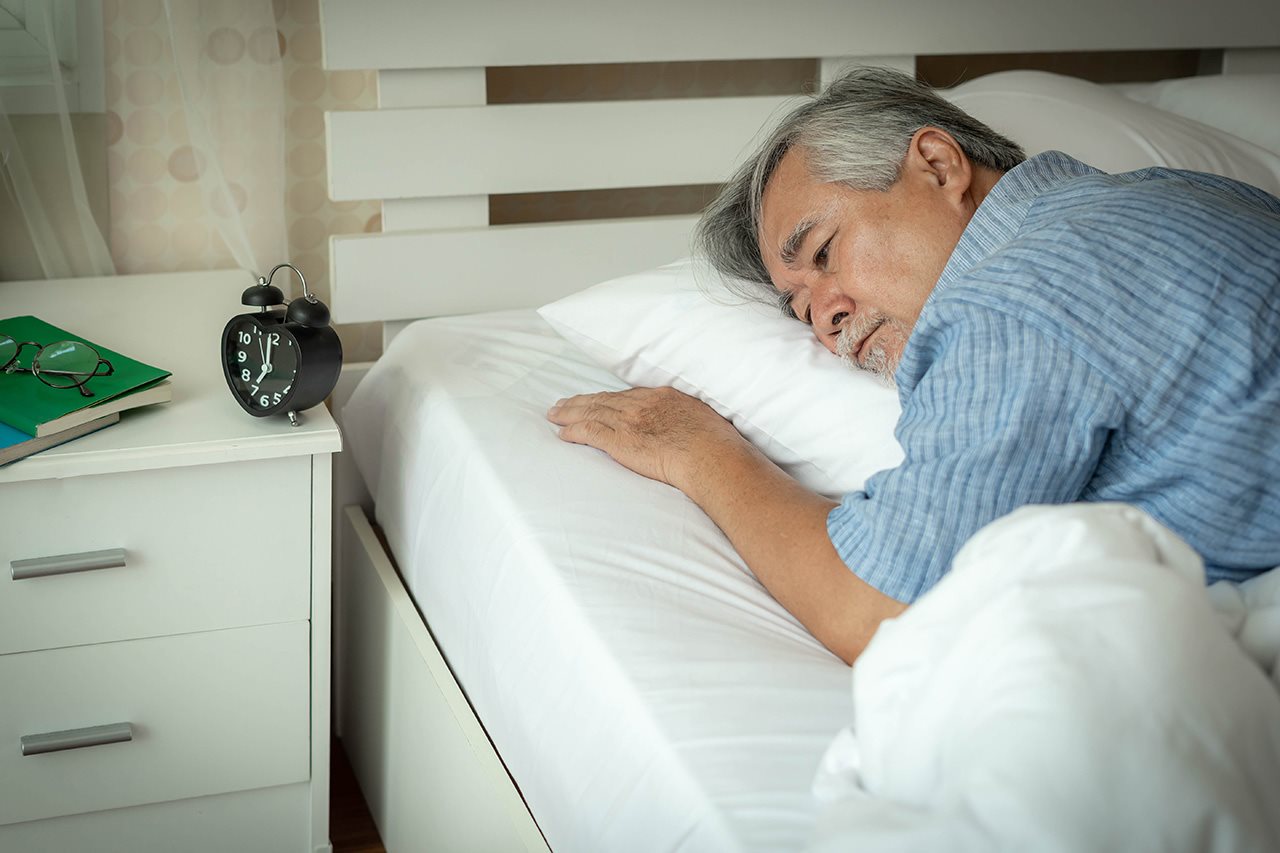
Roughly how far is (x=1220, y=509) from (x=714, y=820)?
1.47 feet

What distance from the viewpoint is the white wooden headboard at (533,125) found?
156cm

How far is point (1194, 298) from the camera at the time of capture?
0.88 m

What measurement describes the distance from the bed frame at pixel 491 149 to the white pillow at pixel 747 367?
295 mm

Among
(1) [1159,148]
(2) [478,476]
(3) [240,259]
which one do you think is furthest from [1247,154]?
(3) [240,259]

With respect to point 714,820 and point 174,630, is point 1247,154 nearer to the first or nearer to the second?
point 714,820

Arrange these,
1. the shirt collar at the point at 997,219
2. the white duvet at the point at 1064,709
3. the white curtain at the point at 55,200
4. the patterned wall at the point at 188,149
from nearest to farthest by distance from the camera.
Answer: the white duvet at the point at 1064,709 → the shirt collar at the point at 997,219 → the white curtain at the point at 55,200 → the patterned wall at the point at 188,149

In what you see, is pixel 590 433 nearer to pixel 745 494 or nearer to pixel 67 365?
pixel 745 494

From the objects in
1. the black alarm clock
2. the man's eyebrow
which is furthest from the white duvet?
the black alarm clock

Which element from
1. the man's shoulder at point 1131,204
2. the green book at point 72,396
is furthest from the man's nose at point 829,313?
the green book at point 72,396

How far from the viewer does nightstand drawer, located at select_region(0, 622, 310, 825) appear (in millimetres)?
1217

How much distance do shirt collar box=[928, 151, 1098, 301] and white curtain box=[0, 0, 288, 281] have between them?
97 cm

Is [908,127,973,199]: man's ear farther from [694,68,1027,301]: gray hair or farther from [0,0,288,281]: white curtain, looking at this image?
[0,0,288,281]: white curtain

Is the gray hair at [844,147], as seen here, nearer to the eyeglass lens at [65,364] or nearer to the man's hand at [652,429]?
the man's hand at [652,429]

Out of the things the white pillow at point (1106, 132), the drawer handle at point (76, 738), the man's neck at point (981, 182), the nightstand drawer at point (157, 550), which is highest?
the white pillow at point (1106, 132)
